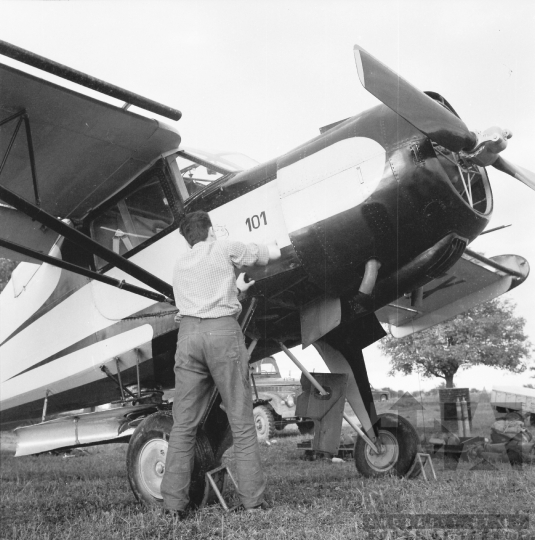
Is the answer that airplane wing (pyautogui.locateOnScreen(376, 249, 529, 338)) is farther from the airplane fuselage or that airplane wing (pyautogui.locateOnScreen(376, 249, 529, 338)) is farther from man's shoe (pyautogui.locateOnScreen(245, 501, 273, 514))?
man's shoe (pyautogui.locateOnScreen(245, 501, 273, 514))

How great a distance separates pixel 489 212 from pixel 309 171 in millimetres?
1312

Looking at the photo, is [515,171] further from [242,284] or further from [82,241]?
[82,241]

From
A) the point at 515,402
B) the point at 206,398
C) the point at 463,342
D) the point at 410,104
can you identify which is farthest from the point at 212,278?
the point at 463,342

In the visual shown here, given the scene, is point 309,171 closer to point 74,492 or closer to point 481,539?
point 481,539

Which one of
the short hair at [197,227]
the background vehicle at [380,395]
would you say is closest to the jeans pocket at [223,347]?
the short hair at [197,227]

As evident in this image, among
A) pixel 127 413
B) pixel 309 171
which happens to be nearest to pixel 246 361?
pixel 309 171

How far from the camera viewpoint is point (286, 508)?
3178mm

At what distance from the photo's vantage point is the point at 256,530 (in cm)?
270

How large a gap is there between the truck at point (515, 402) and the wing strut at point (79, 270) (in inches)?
221

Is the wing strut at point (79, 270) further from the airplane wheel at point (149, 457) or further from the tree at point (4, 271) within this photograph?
the tree at point (4, 271)

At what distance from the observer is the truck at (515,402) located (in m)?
8.23

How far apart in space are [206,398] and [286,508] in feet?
2.48

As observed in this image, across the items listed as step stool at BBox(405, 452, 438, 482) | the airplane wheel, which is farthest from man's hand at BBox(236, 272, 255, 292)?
step stool at BBox(405, 452, 438, 482)

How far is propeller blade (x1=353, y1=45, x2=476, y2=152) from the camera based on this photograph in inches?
137
